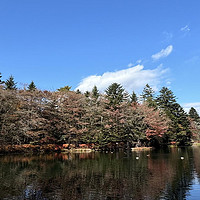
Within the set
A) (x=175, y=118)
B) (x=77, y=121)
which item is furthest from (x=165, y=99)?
(x=77, y=121)

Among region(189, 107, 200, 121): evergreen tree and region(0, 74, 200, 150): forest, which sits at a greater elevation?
region(189, 107, 200, 121): evergreen tree

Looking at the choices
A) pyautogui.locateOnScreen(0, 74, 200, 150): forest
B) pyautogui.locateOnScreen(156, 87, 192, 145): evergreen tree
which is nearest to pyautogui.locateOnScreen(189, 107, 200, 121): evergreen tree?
pyautogui.locateOnScreen(156, 87, 192, 145): evergreen tree

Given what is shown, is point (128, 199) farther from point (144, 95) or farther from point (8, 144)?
point (144, 95)

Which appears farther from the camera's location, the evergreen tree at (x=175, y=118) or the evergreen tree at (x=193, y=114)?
the evergreen tree at (x=193, y=114)

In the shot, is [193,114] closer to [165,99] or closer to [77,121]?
[165,99]

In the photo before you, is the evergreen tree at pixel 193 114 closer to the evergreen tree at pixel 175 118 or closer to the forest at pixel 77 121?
the evergreen tree at pixel 175 118

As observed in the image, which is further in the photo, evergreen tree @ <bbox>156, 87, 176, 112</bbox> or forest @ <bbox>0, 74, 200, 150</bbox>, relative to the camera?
evergreen tree @ <bbox>156, 87, 176, 112</bbox>

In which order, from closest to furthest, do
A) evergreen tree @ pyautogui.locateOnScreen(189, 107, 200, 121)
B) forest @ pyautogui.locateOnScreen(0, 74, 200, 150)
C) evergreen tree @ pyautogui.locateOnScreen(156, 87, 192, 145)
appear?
forest @ pyautogui.locateOnScreen(0, 74, 200, 150) < evergreen tree @ pyautogui.locateOnScreen(156, 87, 192, 145) < evergreen tree @ pyautogui.locateOnScreen(189, 107, 200, 121)

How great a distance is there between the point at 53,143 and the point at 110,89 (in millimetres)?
16415

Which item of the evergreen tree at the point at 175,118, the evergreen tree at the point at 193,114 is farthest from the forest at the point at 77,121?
the evergreen tree at the point at 193,114

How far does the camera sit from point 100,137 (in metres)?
29.0

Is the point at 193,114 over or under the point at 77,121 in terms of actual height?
over

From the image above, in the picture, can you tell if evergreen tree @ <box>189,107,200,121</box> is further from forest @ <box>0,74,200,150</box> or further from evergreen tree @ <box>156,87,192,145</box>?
forest @ <box>0,74,200,150</box>

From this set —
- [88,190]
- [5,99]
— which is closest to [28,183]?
[88,190]
